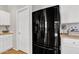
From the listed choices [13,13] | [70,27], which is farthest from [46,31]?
[13,13]

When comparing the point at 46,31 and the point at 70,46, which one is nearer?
the point at 70,46

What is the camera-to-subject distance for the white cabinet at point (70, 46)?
106cm

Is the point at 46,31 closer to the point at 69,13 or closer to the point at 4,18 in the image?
the point at 69,13

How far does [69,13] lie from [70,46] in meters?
0.36

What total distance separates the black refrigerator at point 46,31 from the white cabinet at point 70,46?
0.20ft

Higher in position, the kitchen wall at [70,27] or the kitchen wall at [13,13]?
the kitchen wall at [13,13]

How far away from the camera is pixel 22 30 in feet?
3.92

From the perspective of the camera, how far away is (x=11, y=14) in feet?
3.86

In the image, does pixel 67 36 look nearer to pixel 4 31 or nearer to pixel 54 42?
pixel 54 42

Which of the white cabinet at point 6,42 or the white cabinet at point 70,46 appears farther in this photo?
the white cabinet at point 6,42

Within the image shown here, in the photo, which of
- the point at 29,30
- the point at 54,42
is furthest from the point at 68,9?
the point at 29,30

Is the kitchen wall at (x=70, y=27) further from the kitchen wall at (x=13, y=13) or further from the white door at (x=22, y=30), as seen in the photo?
the kitchen wall at (x=13, y=13)

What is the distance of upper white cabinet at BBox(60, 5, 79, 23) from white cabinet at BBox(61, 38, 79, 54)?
0.22 metres

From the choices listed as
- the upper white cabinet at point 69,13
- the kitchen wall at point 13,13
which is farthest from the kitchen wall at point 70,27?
the kitchen wall at point 13,13
